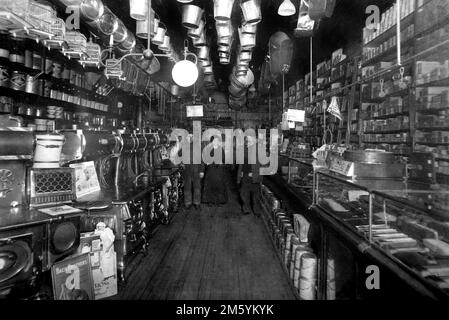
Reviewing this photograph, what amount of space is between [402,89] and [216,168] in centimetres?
381

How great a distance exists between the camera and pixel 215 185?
6953 millimetres

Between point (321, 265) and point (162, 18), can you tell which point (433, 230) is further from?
point (162, 18)

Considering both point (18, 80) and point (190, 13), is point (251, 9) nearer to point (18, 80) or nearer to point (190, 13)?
point (190, 13)

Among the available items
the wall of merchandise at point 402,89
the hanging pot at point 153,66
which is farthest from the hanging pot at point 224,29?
the hanging pot at point 153,66

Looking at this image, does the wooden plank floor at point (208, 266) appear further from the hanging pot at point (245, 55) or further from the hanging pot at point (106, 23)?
the hanging pot at point (245, 55)

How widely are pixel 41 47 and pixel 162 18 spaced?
179cm

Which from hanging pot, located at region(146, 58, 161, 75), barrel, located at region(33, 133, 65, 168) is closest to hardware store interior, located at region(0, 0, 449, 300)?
barrel, located at region(33, 133, 65, 168)

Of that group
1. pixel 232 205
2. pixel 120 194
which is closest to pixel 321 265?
pixel 120 194

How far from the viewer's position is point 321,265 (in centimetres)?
256

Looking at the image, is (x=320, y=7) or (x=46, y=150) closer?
(x=46, y=150)

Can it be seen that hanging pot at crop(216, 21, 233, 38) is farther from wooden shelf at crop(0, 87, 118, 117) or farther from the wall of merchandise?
wooden shelf at crop(0, 87, 118, 117)

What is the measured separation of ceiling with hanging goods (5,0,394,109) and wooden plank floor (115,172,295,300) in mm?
2219

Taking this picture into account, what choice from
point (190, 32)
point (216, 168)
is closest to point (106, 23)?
point (190, 32)

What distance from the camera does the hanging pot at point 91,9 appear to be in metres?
2.71
